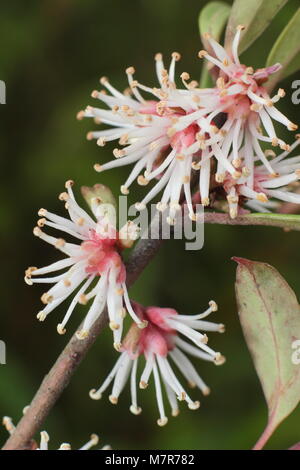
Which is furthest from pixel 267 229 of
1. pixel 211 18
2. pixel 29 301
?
pixel 211 18

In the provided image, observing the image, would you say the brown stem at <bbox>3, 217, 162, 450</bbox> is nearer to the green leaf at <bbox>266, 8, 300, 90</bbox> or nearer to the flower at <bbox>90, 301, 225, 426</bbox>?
the flower at <bbox>90, 301, 225, 426</bbox>

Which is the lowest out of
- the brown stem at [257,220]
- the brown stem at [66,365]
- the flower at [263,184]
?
the brown stem at [66,365]

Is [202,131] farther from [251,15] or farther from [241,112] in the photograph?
[251,15]

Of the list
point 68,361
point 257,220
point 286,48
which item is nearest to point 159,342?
point 68,361

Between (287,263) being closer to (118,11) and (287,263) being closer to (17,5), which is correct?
(118,11)

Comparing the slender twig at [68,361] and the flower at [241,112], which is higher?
the flower at [241,112]

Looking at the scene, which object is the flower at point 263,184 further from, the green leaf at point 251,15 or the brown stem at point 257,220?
the green leaf at point 251,15

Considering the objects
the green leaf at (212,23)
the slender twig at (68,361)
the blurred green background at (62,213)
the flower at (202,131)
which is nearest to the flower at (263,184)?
the flower at (202,131)
